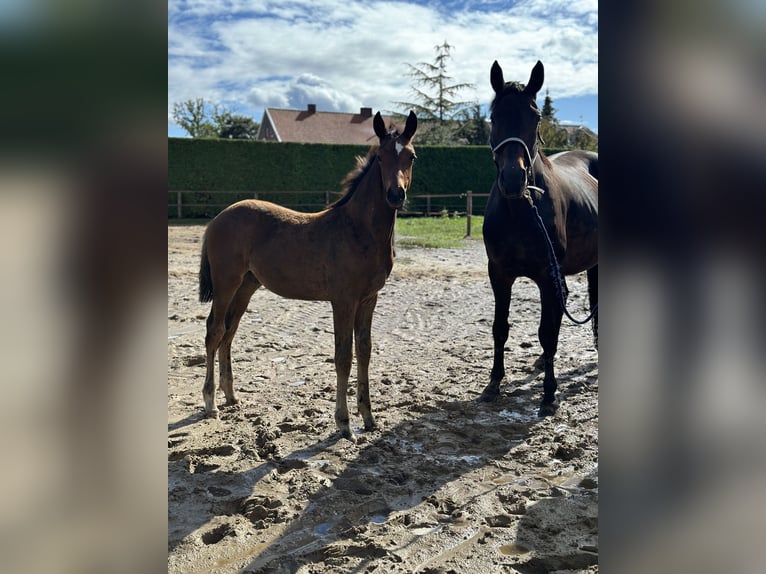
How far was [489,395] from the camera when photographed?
4715 millimetres

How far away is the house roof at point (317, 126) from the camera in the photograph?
4056 centimetres

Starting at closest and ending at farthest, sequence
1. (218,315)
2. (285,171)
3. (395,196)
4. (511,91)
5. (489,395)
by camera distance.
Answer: (395,196)
(511,91)
(218,315)
(489,395)
(285,171)

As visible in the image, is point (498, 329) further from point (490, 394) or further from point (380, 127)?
point (380, 127)

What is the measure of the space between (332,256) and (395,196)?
2.29ft

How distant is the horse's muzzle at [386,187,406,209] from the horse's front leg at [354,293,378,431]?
30.8 inches

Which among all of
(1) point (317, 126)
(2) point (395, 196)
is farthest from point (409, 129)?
(1) point (317, 126)

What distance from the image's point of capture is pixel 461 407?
453 centimetres

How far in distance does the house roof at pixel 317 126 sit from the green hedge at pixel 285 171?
16.7m

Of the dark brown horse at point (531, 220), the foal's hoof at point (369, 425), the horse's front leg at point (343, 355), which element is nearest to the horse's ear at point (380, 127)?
the dark brown horse at point (531, 220)
